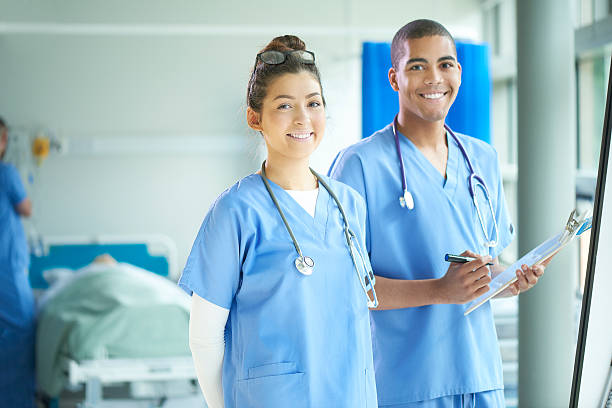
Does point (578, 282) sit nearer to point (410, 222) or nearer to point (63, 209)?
point (410, 222)

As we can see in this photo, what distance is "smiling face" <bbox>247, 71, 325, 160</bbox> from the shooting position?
114 cm

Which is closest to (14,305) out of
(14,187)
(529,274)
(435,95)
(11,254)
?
(11,254)

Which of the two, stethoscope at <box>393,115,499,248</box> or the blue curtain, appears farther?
the blue curtain

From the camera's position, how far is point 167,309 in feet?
9.69

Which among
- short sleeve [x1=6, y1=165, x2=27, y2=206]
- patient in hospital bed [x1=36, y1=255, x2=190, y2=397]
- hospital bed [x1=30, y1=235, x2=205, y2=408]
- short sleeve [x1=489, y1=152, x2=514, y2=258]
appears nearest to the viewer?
short sleeve [x1=489, y1=152, x2=514, y2=258]

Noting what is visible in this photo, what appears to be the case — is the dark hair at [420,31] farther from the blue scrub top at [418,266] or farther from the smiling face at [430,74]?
the blue scrub top at [418,266]

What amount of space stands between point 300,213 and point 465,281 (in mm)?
341

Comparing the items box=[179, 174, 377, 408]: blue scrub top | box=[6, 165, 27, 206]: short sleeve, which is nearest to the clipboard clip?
box=[179, 174, 377, 408]: blue scrub top

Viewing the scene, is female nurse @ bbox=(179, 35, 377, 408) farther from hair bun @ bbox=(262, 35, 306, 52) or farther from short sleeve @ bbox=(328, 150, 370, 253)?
short sleeve @ bbox=(328, 150, 370, 253)

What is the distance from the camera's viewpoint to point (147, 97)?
456 centimetres

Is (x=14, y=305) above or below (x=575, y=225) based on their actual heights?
below

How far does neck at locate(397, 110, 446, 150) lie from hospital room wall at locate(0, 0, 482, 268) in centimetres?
295

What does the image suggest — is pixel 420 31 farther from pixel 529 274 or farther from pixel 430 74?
pixel 529 274

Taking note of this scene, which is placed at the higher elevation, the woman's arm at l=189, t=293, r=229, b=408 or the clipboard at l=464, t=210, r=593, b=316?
the clipboard at l=464, t=210, r=593, b=316
